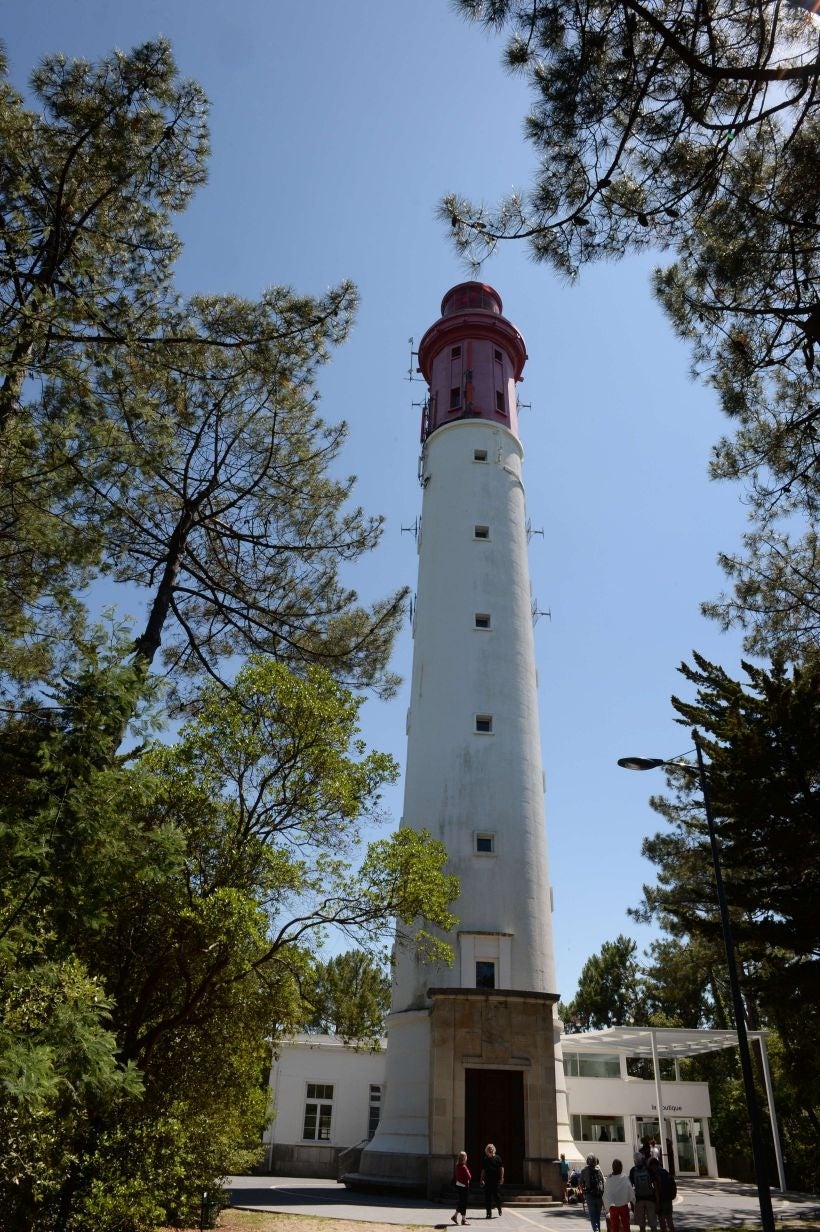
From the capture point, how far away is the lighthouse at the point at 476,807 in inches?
773

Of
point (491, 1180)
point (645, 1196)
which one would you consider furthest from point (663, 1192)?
point (491, 1180)

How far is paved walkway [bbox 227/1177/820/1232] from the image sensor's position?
51.3 feet

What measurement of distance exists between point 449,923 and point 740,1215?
34.1 ft

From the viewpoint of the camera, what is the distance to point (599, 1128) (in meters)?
26.9

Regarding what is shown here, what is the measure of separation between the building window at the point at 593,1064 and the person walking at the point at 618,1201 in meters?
15.1

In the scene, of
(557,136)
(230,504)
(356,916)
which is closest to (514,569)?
(230,504)

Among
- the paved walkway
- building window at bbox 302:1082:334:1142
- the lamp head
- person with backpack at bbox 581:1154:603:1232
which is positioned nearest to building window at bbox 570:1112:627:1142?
the paved walkway

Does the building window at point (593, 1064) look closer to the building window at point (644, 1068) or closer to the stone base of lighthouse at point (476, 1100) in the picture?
the stone base of lighthouse at point (476, 1100)

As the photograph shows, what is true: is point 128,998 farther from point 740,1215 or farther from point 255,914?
point 740,1215

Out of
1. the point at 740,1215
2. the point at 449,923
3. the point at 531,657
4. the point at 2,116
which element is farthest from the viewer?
the point at 531,657

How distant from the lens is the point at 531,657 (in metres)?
26.3

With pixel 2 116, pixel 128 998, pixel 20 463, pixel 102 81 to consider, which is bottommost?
pixel 128 998

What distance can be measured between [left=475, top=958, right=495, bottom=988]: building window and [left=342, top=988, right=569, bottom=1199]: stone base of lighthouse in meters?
0.90

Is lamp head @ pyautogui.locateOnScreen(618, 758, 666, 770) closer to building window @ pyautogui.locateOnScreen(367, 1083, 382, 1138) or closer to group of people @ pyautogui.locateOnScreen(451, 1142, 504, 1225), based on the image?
group of people @ pyautogui.locateOnScreen(451, 1142, 504, 1225)
